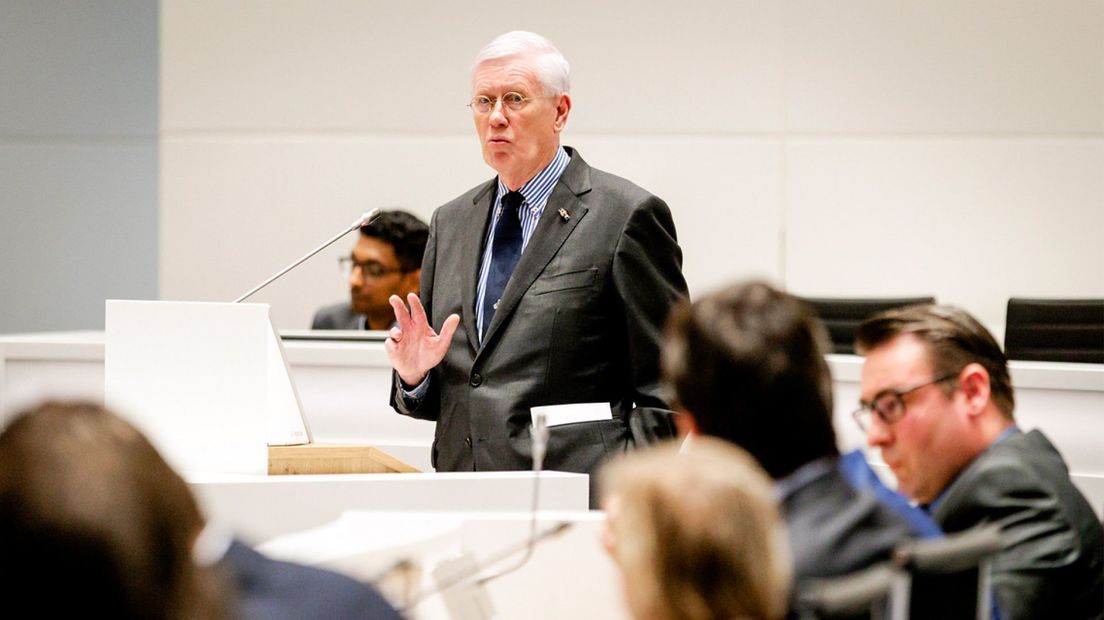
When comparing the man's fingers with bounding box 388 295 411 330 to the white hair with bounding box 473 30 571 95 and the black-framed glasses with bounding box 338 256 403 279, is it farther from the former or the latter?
the black-framed glasses with bounding box 338 256 403 279

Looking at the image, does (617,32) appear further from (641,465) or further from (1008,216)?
(641,465)

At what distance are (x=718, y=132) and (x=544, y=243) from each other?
303cm

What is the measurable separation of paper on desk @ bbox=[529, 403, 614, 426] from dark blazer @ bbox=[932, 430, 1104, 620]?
83 cm

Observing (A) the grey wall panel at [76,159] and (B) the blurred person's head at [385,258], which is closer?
(B) the blurred person's head at [385,258]

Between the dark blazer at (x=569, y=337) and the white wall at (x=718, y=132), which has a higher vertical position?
the white wall at (x=718, y=132)

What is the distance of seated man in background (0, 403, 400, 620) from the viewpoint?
2.92 feet

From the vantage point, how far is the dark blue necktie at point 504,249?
2.83 m

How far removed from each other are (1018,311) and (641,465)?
3.20 meters

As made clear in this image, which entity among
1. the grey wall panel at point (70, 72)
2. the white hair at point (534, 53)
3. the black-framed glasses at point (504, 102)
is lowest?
the black-framed glasses at point (504, 102)

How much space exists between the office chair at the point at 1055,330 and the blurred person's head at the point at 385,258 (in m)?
2.02

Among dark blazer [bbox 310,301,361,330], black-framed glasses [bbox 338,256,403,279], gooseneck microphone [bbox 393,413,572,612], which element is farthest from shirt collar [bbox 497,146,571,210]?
dark blazer [bbox 310,301,361,330]

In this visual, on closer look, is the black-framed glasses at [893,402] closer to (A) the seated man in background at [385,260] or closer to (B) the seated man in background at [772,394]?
(B) the seated man in background at [772,394]

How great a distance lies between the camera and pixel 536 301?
2.73 metres

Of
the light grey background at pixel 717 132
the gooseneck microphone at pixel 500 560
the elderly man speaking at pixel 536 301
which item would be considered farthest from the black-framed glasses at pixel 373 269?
the gooseneck microphone at pixel 500 560
